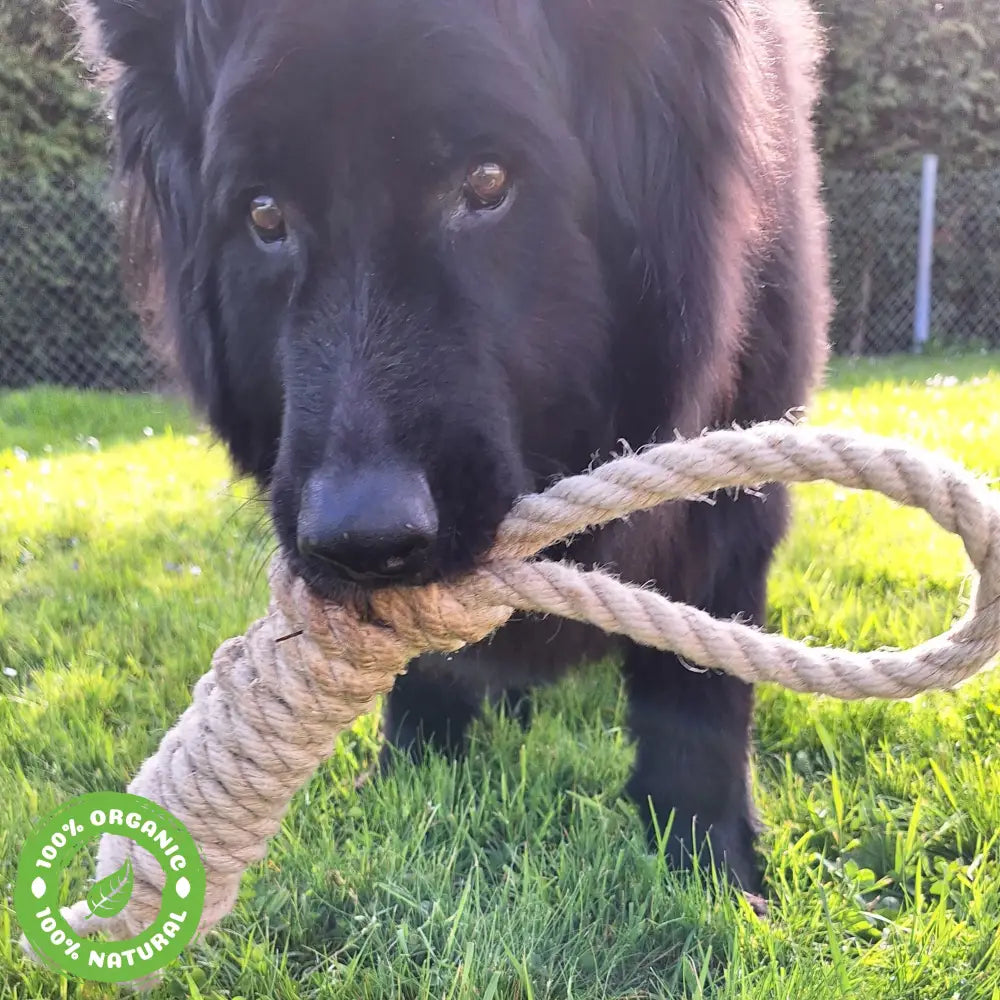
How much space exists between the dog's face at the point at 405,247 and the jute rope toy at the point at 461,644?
57mm

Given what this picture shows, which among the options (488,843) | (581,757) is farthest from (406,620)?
(581,757)

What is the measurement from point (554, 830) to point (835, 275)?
21.0ft

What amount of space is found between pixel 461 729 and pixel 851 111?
7203mm

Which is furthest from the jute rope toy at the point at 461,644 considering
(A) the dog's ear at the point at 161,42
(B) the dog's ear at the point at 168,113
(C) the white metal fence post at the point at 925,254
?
(C) the white metal fence post at the point at 925,254

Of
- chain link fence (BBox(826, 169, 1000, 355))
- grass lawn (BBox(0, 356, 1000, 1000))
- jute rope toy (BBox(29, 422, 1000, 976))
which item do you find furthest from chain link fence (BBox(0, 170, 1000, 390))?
jute rope toy (BBox(29, 422, 1000, 976))

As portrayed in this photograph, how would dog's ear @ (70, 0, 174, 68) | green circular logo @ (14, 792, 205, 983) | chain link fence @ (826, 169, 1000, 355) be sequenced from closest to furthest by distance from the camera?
1. green circular logo @ (14, 792, 205, 983)
2. dog's ear @ (70, 0, 174, 68)
3. chain link fence @ (826, 169, 1000, 355)

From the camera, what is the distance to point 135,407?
557 centimetres

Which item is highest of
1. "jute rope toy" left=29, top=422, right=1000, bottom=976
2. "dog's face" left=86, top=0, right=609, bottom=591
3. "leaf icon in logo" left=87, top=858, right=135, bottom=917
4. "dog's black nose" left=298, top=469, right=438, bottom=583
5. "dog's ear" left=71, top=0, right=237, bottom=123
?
"dog's ear" left=71, top=0, right=237, bottom=123

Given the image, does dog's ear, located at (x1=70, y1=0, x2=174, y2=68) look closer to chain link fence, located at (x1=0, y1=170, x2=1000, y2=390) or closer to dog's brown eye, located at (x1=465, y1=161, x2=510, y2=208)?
dog's brown eye, located at (x1=465, y1=161, x2=510, y2=208)

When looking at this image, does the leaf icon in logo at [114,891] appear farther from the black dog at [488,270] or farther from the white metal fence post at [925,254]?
the white metal fence post at [925,254]

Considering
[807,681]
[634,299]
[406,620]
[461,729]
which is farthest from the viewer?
[461,729]

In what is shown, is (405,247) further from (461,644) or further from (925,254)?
(925,254)

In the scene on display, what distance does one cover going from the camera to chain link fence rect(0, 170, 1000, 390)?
20.4ft

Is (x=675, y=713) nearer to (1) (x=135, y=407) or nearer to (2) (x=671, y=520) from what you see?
(2) (x=671, y=520)
